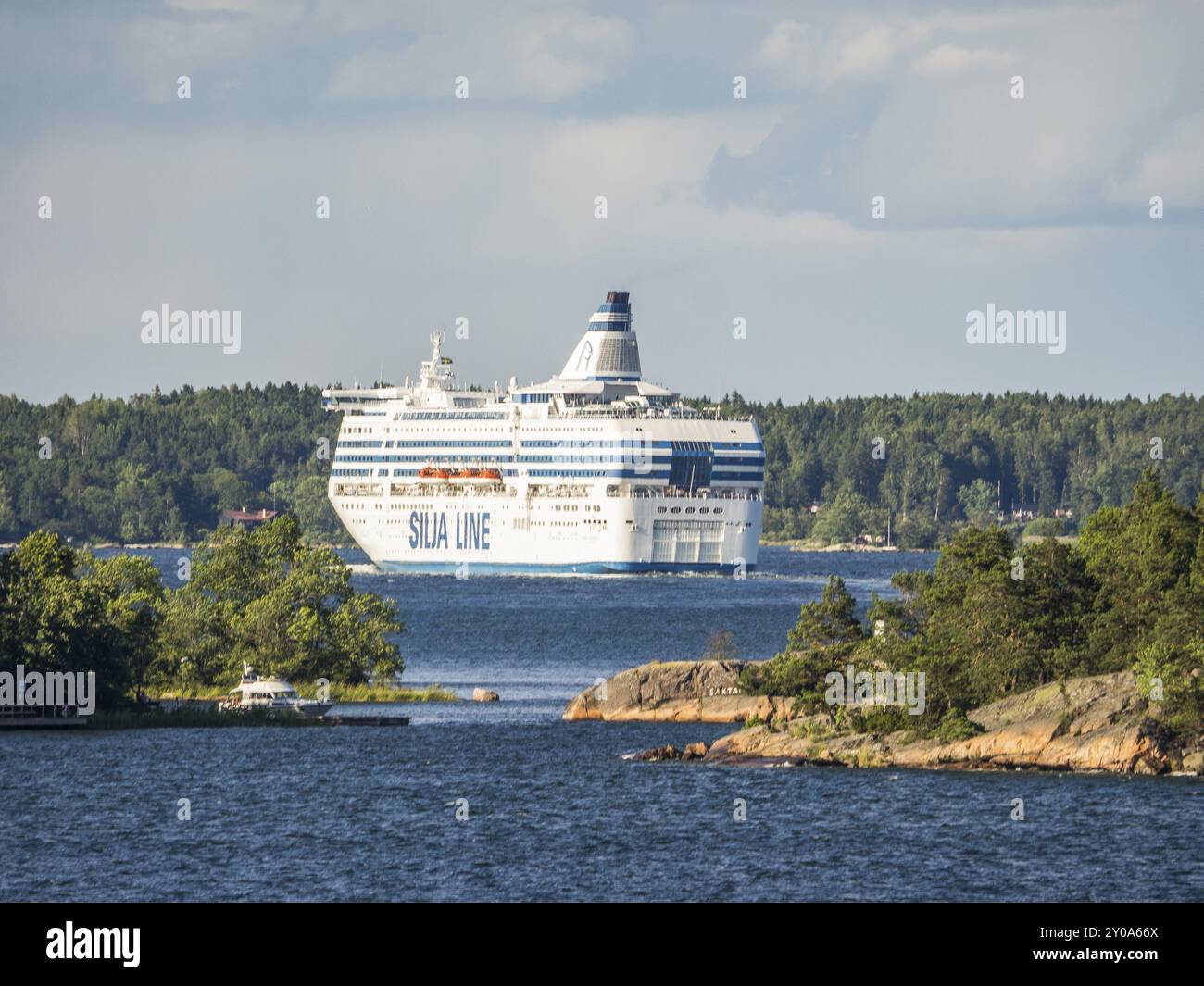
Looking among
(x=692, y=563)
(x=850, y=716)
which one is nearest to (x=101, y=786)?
(x=850, y=716)

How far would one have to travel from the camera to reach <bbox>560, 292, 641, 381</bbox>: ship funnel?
174m

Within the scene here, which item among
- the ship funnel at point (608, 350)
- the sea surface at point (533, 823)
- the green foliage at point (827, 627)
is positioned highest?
the ship funnel at point (608, 350)

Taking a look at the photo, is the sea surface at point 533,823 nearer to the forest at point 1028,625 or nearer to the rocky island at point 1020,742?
the rocky island at point 1020,742

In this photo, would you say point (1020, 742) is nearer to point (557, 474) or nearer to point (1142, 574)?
point (1142, 574)

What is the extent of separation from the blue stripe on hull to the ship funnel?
17.4 metres

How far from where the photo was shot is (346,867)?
4597 cm

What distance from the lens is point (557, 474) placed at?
158 m

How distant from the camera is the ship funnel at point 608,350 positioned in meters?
174

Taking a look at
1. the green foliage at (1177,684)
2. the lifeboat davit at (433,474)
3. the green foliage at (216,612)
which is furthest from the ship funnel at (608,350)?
the green foliage at (1177,684)

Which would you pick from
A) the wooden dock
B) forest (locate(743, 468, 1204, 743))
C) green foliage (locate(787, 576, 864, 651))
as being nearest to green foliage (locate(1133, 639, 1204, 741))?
forest (locate(743, 468, 1204, 743))

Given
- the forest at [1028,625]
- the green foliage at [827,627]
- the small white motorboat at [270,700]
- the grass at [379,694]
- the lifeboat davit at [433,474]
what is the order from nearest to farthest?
the forest at [1028,625] → the green foliage at [827,627] → the small white motorboat at [270,700] → the grass at [379,694] → the lifeboat davit at [433,474]

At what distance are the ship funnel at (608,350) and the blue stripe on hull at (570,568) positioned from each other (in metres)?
17.4

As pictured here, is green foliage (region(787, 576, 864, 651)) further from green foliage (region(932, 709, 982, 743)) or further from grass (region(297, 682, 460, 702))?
grass (region(297, 682, 460, 702))
